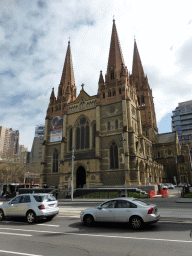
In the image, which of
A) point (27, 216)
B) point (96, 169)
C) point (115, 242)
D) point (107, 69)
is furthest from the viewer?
point (107, 69)

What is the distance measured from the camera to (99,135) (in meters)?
35.6

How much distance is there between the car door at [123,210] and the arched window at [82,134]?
1169 inches

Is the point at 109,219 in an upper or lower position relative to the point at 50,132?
lower

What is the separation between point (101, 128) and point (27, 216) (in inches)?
1075

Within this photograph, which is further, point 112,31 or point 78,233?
point 112,31

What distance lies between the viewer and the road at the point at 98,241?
17.4ft

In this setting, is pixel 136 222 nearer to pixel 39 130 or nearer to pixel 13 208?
pixel 13 208

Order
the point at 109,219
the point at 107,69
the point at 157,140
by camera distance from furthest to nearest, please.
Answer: the point at 157,140 < the point at 107,69 < the point at 109,219

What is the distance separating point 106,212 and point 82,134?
31166 millimetres

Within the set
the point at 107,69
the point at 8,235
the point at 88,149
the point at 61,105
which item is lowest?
the point at 8,235

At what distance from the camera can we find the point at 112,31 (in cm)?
4728

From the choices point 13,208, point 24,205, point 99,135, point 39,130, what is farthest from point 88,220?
point 39,130

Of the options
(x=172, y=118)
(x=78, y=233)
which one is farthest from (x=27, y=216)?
(x=172, y=118)

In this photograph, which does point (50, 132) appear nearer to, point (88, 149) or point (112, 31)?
point (88, 149)
